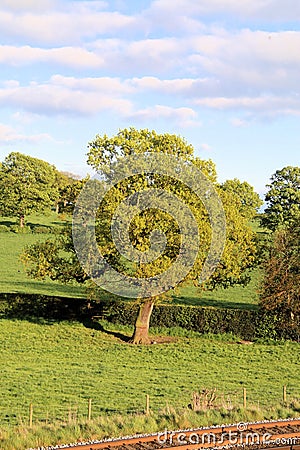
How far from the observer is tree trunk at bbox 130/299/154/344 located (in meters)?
39.0

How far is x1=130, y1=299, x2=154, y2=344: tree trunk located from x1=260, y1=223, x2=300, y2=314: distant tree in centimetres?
756

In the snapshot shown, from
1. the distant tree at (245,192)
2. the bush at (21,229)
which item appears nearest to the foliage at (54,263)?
the bush at (21,229)

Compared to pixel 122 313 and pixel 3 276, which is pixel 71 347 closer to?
pixel 122 313

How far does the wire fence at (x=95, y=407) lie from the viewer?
20.8 metres

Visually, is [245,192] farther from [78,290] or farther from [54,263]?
[54,263]

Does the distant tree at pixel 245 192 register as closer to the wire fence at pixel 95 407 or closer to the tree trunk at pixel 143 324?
the tree trunk at pixel 143 324

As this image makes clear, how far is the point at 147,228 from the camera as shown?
3584cm

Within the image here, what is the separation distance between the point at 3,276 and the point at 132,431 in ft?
164

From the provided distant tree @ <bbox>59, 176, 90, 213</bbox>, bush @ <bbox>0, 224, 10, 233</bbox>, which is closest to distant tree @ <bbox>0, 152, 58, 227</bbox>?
bush @ <bbox>0, 224, 10, 233</bbox>

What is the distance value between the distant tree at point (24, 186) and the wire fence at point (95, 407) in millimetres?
A: 67618

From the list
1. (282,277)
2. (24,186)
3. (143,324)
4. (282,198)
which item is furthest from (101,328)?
(24,186)

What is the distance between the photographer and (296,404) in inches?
838

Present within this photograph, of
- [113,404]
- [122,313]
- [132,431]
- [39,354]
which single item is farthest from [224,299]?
[132,431]

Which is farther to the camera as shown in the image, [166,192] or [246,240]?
[246,240]
